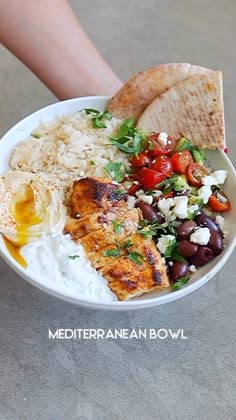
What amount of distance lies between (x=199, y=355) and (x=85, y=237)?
0.34 meters

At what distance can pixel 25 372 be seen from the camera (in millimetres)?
1226

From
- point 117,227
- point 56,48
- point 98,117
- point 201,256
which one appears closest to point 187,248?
point 201,256

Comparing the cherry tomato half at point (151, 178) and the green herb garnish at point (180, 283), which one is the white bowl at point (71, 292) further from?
the cherry tomato half at point (151, 178)

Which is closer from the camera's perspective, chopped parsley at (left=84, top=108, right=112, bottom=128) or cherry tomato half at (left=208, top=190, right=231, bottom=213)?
cherry tomato half at (left=208, top=190, right=231, bottom=213)

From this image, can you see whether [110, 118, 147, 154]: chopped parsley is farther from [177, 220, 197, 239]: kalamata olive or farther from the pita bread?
[177, 220, 197, 239]: kalamata olive

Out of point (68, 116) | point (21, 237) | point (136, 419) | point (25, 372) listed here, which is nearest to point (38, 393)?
point (25, 372)

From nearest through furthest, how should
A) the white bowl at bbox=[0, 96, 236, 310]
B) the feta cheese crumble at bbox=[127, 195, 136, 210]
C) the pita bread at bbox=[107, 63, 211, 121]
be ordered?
1. the white bowl at bbox=[0, 96, 236, 310]
2. the feta cheese crumble at bbox=[127, 195, 136, 210]
3. the pita bread at bbox=[107, 63, 211, 121]

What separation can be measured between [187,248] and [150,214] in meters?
0.10

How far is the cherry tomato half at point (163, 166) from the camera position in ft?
4.13

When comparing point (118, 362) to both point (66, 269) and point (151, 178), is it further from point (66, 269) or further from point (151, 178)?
point (151, 178)

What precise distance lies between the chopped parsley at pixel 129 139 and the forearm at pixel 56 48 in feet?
0.57

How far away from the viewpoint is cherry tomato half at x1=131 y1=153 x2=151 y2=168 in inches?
50.4

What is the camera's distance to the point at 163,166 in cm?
126

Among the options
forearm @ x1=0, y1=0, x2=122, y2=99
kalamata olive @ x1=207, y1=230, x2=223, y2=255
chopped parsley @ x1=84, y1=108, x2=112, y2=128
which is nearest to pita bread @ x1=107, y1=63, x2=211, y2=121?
chopped parsley @ x1=84, y1=108, x2=112, y2=128
